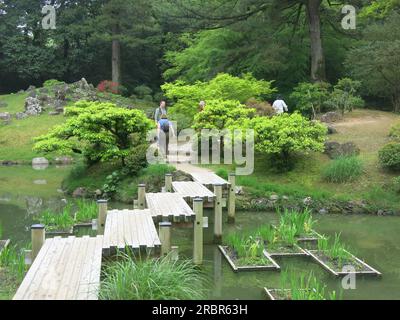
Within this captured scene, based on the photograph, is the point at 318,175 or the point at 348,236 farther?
the point at 318,175

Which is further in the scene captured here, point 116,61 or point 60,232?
point 116,61

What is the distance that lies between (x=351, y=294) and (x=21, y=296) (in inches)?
166

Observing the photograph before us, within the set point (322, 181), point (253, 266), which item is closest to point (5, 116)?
point (322, 181)

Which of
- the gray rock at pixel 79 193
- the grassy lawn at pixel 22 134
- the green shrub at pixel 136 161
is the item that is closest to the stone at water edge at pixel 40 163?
the grassy lawn at pixel 22 134

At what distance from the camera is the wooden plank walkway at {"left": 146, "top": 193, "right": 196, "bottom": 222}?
24.3ft

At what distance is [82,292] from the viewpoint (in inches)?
176

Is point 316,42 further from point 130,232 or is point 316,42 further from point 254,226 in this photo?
point 130,232

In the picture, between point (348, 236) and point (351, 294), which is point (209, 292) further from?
point (348, 236)

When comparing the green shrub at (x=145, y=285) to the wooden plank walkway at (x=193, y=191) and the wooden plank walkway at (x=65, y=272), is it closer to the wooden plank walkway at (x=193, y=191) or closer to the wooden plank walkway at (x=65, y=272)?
the wooden plank walkway at (x=65, y=272)

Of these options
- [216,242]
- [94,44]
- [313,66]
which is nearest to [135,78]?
[94,44]

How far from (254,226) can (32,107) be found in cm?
1794

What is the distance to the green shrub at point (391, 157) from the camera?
40.1 ft

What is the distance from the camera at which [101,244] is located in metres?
5.88

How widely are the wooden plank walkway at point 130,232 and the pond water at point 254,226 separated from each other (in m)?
1.17
